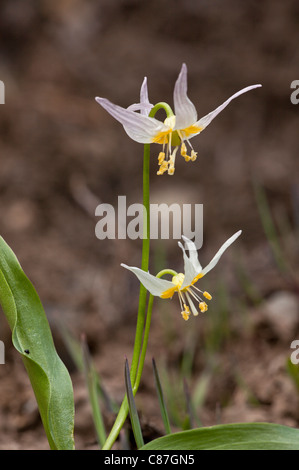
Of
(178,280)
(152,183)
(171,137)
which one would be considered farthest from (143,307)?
(152,183)

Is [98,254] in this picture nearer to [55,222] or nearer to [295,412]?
[55,222]

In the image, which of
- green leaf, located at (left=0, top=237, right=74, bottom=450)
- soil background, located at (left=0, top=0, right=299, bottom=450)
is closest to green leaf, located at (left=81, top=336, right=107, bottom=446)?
green leaf, located at (left=0, top=237, right=74, bottom=450)

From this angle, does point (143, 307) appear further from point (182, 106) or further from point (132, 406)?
point (182, 106)

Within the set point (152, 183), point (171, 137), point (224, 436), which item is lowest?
point (224, 436)

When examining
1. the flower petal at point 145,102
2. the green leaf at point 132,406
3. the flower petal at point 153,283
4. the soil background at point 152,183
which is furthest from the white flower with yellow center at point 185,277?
the soil background at point 152,183

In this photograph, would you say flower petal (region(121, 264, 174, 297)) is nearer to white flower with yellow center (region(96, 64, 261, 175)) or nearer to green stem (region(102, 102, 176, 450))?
green stem (region(102, 102, 176, 450))

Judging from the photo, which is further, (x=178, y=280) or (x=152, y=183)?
(x=152, y=183)
